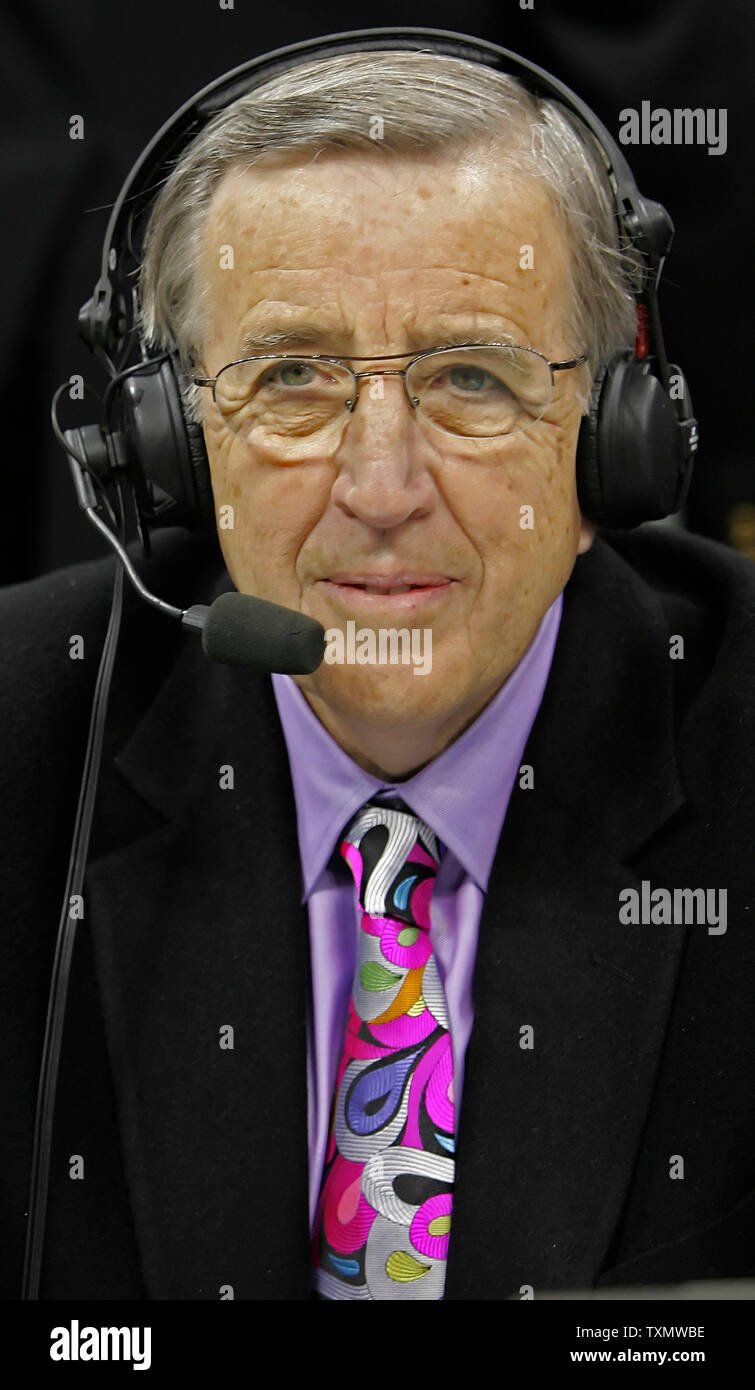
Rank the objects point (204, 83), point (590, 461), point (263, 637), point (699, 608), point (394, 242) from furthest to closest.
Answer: point (204, 83) < point (699, 608) < point (590, 461) < point (394, 242) < point (263, 637)

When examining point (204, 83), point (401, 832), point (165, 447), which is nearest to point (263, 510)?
point (165, 447)

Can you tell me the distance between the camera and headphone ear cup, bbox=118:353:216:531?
122 cm

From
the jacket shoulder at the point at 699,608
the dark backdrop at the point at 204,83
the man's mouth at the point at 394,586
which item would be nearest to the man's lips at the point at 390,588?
the man's mouth at the point at 394,586

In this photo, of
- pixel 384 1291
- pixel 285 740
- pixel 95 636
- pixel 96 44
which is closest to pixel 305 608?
pixel 285 740

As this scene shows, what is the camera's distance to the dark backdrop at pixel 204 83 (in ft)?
5.15

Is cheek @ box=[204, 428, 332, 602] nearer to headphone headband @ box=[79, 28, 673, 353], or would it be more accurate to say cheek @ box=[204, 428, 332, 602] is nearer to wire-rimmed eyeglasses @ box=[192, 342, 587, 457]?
wire-rimmed eyeglasses @ box=[192, 342, 587, 457]

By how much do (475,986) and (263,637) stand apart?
0.42 m

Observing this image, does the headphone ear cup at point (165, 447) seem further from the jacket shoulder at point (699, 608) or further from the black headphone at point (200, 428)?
the jacket shoulder at point (699, 608)

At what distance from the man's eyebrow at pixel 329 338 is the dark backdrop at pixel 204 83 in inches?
23.4

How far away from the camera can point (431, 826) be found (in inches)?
49.6

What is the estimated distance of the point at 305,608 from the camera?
120 centimetres

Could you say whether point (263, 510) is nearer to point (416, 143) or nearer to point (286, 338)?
point (286, 338)

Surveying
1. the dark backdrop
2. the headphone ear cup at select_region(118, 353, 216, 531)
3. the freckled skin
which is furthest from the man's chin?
the dark backdrop
